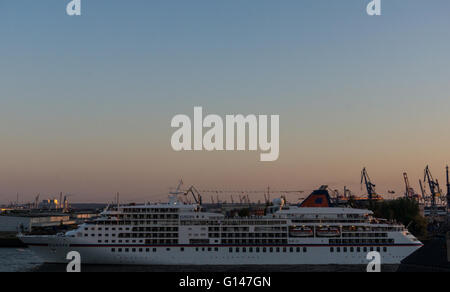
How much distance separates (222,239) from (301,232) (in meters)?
10.4

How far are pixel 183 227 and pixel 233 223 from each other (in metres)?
6.46

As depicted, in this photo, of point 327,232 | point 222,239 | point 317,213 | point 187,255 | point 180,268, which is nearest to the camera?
point 180,268

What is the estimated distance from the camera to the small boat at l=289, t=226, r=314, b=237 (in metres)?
54.8

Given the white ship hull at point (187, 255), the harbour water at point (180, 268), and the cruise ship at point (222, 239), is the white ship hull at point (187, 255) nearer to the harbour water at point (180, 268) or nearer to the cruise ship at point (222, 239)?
the cruise ship at point (222, 239)

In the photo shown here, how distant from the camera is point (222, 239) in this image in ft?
176

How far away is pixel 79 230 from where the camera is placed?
171 ft

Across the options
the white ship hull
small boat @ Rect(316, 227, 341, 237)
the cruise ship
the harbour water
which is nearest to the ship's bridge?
the cruise ship

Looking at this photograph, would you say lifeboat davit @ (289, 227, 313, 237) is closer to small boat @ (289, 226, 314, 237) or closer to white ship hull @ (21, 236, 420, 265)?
small boat @ (289, 226, 314, 237)

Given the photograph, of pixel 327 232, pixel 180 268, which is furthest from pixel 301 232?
pixel 180 268

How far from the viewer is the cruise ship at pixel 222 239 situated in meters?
51.9

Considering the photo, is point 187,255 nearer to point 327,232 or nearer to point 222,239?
point 222,239
